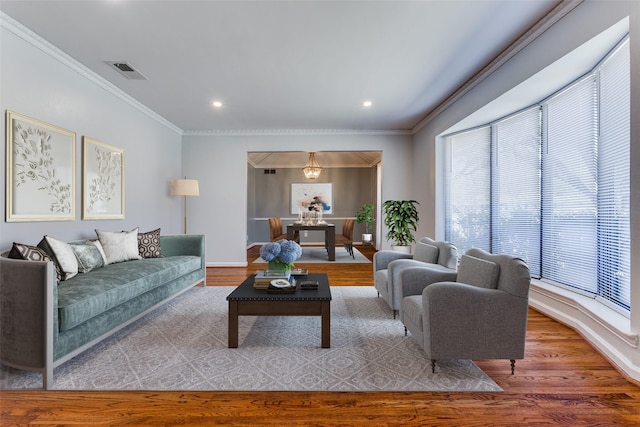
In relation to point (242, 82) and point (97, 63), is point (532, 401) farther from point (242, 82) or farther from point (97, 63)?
point (97, 63)

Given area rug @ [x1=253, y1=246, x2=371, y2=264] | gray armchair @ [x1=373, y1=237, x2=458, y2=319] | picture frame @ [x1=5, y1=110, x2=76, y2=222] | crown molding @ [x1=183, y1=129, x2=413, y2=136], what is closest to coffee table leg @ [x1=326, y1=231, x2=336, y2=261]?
area rug @ [x1=253, y1=246, x2=371, y2=264]

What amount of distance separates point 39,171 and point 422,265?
3.87 meters

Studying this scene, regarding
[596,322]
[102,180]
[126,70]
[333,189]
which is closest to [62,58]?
[126,70]

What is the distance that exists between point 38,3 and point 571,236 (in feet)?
17.1

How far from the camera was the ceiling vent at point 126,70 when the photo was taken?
350 centimetres

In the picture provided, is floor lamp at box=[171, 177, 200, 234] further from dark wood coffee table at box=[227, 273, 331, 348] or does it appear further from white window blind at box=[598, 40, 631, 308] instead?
white window blind at box=[598, 40, 631, 308]

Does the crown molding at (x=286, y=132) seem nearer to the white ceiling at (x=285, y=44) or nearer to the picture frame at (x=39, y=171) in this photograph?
the white ceiling at (x=285, y=44)

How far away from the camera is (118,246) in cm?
365

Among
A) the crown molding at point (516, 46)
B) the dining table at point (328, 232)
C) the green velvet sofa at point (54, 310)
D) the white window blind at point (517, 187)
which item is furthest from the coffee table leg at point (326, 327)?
the dining table at point (328, 232)

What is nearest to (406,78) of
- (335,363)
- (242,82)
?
(242,82)

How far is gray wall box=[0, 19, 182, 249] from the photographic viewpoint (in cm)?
280

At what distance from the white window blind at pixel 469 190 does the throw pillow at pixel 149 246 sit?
450 centimetres

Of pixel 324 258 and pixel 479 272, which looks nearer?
pixel 479 272

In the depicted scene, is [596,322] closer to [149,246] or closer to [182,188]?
[149,246]
